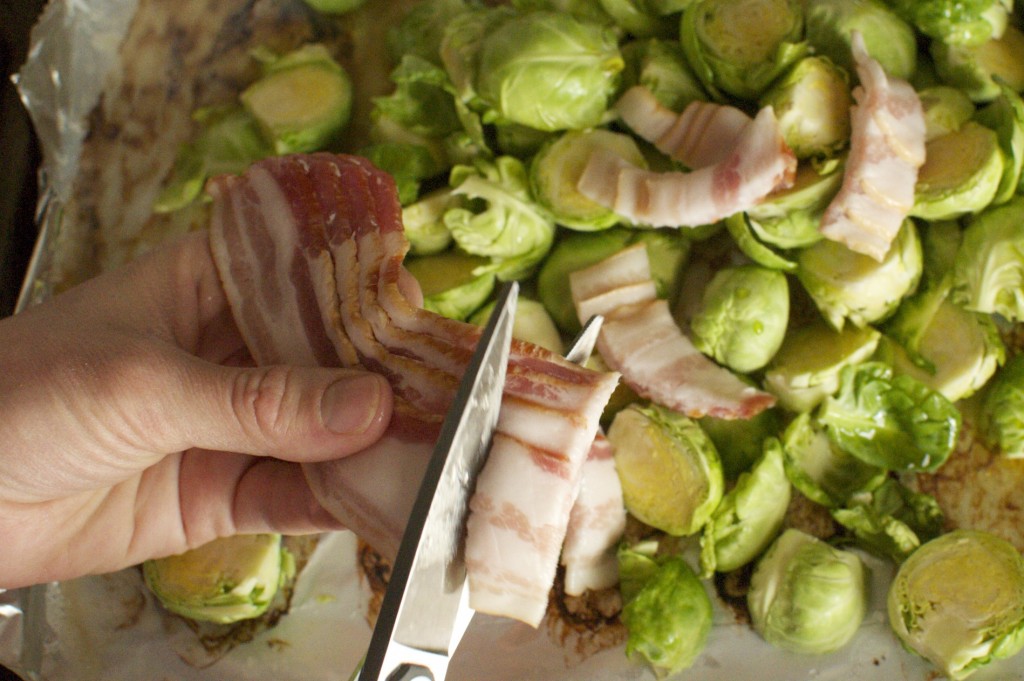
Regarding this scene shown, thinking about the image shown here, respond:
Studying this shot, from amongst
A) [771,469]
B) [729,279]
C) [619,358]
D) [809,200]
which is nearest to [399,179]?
[619,358]

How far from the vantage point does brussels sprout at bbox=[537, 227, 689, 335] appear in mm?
2385

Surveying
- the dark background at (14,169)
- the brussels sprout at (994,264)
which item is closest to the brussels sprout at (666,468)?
the brussels sprout at (994,264)

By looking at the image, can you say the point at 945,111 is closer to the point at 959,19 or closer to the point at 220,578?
the point at 959,19

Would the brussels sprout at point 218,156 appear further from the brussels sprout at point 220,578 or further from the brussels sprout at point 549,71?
the brussels sprout at point 220,578

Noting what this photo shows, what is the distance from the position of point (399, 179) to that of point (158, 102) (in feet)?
3.31

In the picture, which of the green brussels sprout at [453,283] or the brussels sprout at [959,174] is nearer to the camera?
the brussels sprout at [959,174]

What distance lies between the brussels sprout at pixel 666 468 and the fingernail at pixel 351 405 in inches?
38.4

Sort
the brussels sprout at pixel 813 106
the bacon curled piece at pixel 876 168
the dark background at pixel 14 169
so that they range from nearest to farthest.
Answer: the bacon curled piece at pixel 876 168, the brussels sprout at pixel 813 106, the dark background at pixel 14 169

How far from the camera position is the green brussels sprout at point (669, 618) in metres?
1.98

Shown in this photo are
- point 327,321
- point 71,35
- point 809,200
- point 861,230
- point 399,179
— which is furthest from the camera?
point 71,35

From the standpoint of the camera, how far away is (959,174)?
2.10 metres

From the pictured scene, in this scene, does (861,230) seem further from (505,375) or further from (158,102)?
(158,102)

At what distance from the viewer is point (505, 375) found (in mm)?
1424

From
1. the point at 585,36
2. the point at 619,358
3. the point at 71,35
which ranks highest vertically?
the point at 71,35
